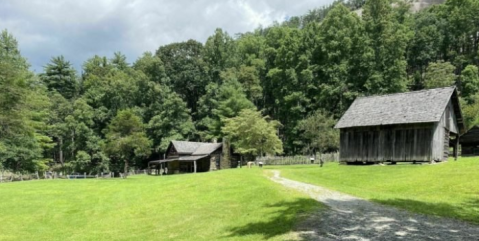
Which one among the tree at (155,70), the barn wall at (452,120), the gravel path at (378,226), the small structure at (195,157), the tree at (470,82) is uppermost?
the tree at (155,70)

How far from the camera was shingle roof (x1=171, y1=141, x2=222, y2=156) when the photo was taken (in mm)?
62844

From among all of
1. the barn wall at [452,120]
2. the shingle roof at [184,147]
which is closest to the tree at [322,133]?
the barn wall at [452,120]

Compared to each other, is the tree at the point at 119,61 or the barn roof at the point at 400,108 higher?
the tree at the point at 119,61

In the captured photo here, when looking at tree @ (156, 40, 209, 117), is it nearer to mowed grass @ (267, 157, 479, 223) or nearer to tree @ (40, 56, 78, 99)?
tree @ (40, 56, 78, 99)

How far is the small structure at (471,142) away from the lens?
40.4 m

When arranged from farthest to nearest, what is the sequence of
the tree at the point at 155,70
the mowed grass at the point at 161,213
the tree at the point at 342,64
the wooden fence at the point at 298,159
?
the tree at the point at 155,70 → the tree at the point at 342,64 → the wooden fence at the point at 298,159 → the mowed grass at the point at 161,213

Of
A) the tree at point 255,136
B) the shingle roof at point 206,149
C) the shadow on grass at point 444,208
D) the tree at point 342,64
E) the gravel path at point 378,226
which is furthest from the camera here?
the tree at point 342,64

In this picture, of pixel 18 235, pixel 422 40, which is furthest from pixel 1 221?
pixel 422 40

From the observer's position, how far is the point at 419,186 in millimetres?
20344

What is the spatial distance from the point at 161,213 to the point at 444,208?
1221 cm

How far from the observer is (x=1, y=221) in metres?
18.2

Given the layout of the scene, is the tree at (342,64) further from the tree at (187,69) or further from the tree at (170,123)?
the tree at (187,69)

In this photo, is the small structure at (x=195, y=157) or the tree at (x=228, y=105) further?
the tree at (x=228, y=105)

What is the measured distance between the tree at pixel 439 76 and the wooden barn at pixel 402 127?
27.9 metres
